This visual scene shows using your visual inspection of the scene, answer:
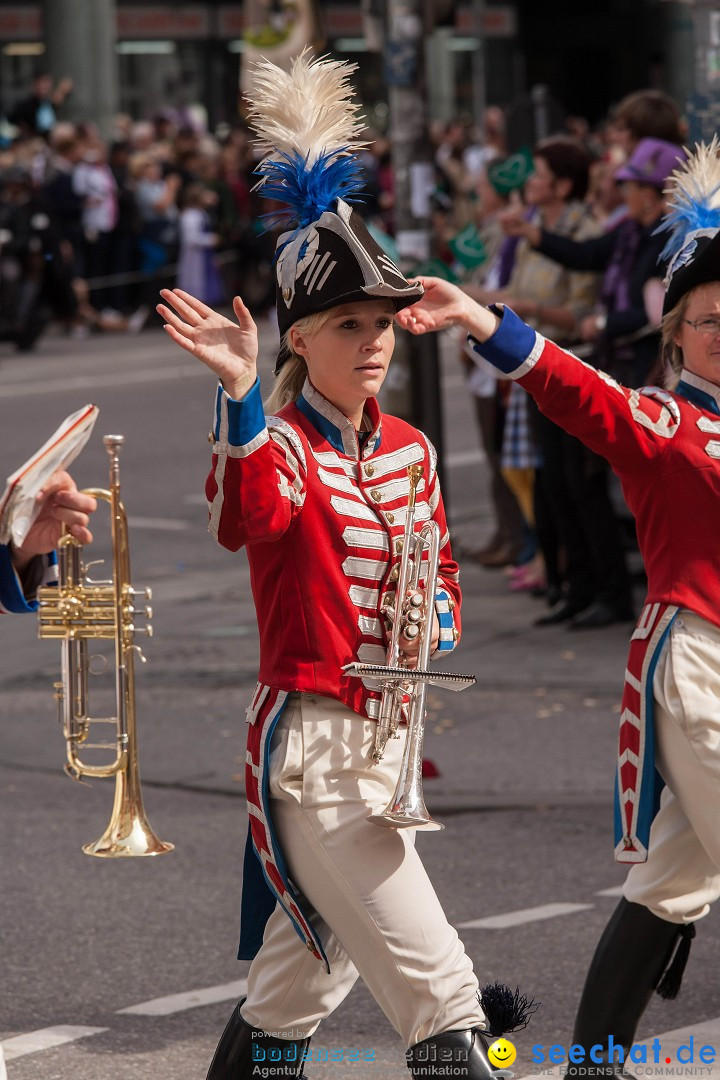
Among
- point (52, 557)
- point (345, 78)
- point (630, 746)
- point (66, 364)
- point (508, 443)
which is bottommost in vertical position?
point (66, 364)

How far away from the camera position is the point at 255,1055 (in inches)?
157

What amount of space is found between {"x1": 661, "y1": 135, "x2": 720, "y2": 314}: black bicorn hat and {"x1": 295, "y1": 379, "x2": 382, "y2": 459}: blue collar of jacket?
0.84m

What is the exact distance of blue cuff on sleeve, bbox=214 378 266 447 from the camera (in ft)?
12.0

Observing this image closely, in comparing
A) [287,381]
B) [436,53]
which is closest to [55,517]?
[287,381]

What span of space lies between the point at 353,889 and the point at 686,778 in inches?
32.3

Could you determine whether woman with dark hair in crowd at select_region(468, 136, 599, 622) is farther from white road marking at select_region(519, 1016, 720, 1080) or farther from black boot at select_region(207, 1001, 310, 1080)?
black boot at select_region(207, 1001, 310, 1080)

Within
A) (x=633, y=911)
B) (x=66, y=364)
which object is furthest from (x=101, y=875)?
(x=66, y=364)

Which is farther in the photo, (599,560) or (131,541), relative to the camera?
(131,541)

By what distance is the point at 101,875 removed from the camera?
6.52 meters

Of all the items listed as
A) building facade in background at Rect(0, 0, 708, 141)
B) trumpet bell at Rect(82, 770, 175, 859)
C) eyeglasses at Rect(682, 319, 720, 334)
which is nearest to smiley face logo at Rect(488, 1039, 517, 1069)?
trumpet bell at Rect(82, 770, 175, 859)

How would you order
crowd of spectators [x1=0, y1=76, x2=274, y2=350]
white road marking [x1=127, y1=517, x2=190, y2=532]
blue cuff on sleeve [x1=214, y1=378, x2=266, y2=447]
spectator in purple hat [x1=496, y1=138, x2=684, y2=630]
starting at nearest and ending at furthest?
1. blue cuff on sleeve [x1=214, y1=378, x2=266, y2=447]
2. spectator in purple hat [x1=496, y1=138, x2=684, y2=630]
3. white road marking [x1=127, y1=517, x2=190, y2=532]
4. crowd of spectators [x1=0, y1=76, x2=274, y2=350]

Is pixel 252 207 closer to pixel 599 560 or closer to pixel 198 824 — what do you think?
pixel 599 560

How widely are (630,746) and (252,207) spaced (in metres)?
20.2

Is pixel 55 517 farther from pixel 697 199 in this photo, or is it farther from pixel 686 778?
pixel 697 199
